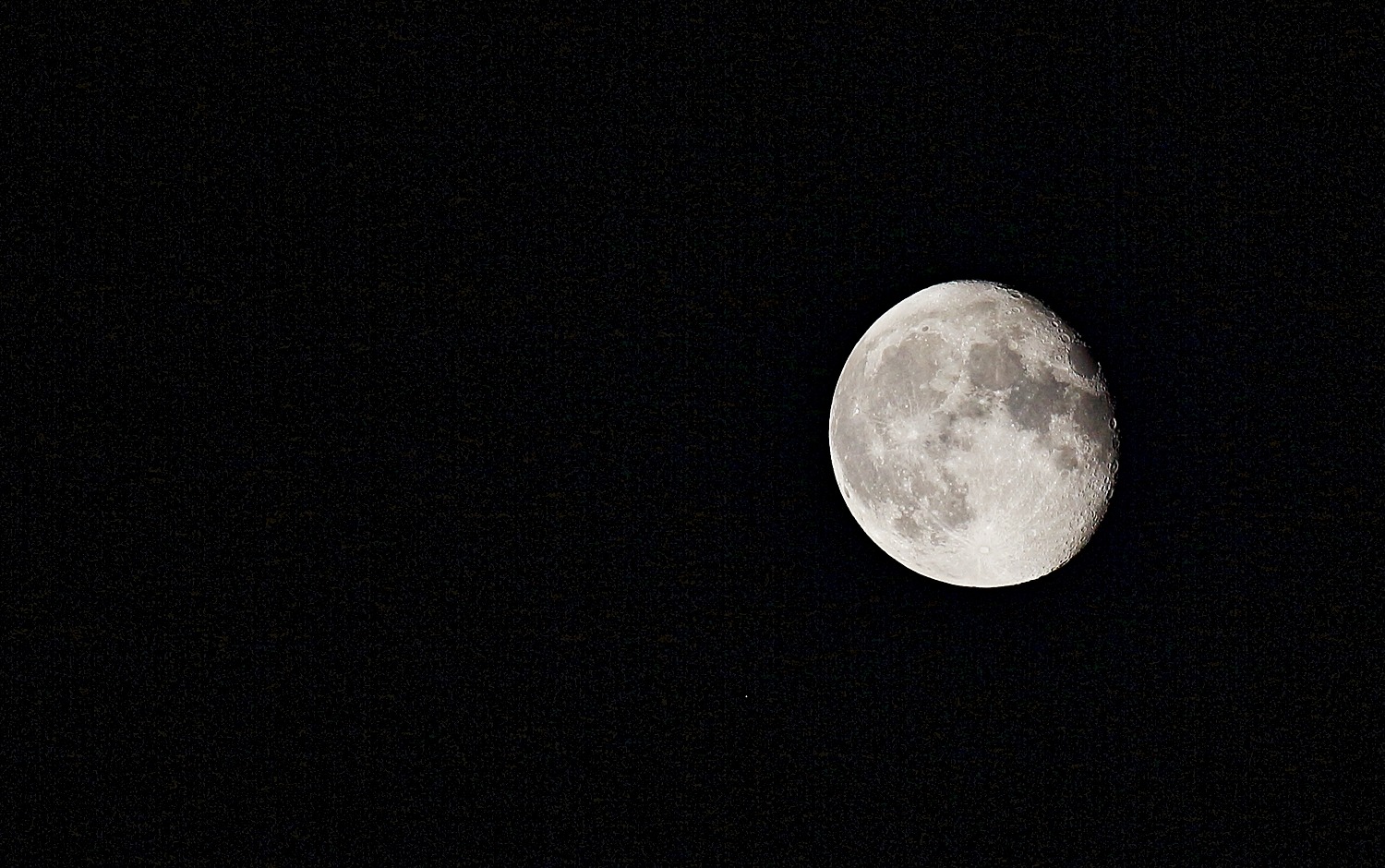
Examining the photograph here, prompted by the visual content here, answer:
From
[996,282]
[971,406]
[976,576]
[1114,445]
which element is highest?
[996,282]

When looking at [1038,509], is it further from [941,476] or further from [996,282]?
[996,282]

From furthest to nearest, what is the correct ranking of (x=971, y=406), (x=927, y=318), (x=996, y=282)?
(x=996, y=282) < (x=927, y=318) < (x=971, y=406)

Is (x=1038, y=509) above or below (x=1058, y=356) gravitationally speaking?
below

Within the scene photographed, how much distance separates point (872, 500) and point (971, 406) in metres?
0.50

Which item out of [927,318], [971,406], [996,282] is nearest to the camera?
[971,406]

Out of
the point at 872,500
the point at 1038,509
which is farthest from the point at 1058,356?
the point at 872,500

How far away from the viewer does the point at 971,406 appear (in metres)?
3.22

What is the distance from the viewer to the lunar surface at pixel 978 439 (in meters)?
3.22

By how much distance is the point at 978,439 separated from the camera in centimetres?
320

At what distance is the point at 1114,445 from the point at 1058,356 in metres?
0.42

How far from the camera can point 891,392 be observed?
336cm

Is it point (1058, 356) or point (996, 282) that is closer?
point (1058, 356)

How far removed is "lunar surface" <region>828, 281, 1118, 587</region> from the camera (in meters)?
3.22

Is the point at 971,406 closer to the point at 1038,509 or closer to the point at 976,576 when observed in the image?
the point at 1038,509
